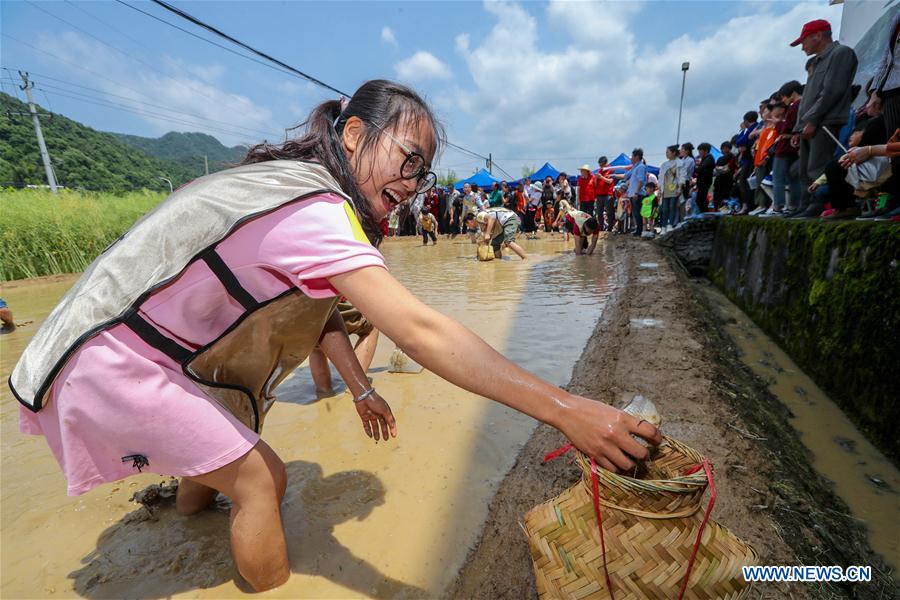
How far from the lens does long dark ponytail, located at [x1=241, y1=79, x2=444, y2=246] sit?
143 cm

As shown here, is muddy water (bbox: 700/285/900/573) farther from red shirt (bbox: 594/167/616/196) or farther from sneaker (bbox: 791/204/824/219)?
red shirt (bbox: 594/167/616/196)

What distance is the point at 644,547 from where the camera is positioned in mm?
1088

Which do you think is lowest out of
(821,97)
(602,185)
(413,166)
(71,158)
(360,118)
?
(413,166)

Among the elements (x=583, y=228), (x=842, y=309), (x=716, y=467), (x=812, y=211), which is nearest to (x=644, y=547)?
(x=716, y=467)

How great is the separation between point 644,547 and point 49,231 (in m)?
13.5

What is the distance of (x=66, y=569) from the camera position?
67.1 inches

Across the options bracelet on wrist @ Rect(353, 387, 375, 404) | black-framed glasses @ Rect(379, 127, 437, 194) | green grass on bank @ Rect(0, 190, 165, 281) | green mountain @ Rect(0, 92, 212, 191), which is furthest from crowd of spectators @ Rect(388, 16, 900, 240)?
green mountain @ Rect(0, 92, 212, 191)

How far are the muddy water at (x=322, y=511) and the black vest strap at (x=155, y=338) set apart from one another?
0.87 metres

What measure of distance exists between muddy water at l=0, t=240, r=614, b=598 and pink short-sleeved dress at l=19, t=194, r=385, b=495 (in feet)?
1.70

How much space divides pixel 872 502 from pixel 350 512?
2.41 m

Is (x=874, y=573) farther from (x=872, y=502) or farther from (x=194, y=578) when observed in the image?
(x=194, y=578)

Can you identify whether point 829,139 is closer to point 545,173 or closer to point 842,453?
point 842,453

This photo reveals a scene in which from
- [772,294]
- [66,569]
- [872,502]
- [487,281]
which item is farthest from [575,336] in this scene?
[66,569]

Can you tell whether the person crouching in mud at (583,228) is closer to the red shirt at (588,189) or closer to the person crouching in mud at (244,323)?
the red shirt at (588,189)
